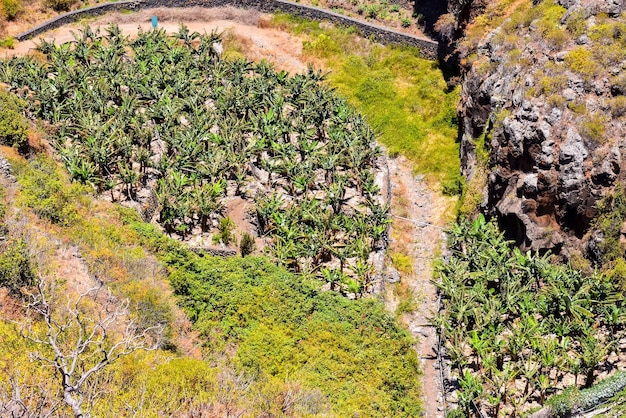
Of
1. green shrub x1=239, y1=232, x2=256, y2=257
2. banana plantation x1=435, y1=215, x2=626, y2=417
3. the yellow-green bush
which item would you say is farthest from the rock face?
green shrub x1=239, y1=232, x2=256, y2=257

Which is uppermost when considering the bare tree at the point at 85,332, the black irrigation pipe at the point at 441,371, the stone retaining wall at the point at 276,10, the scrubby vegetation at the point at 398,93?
the stone retaining wall at the point at 276,10

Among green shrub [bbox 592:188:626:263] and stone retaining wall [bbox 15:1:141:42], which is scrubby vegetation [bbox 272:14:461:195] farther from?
stone retaining wall [bbox 15:1:141:42]

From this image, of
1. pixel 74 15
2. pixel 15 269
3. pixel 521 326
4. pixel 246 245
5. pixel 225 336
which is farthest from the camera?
pixel 74 15

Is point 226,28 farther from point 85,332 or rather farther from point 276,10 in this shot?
point 85,332

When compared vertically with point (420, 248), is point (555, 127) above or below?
above

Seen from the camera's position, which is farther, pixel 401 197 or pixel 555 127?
pixel 401 197

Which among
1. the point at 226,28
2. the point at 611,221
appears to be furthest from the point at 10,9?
the point at 611,221

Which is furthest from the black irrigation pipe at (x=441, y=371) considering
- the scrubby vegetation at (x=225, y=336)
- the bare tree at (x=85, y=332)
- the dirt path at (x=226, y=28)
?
the dirt path at (x=226, y=28)

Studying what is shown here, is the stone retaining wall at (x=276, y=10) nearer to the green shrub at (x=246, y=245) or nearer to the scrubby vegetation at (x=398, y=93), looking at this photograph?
the scrubby vegetation at (x=398, y=93)
